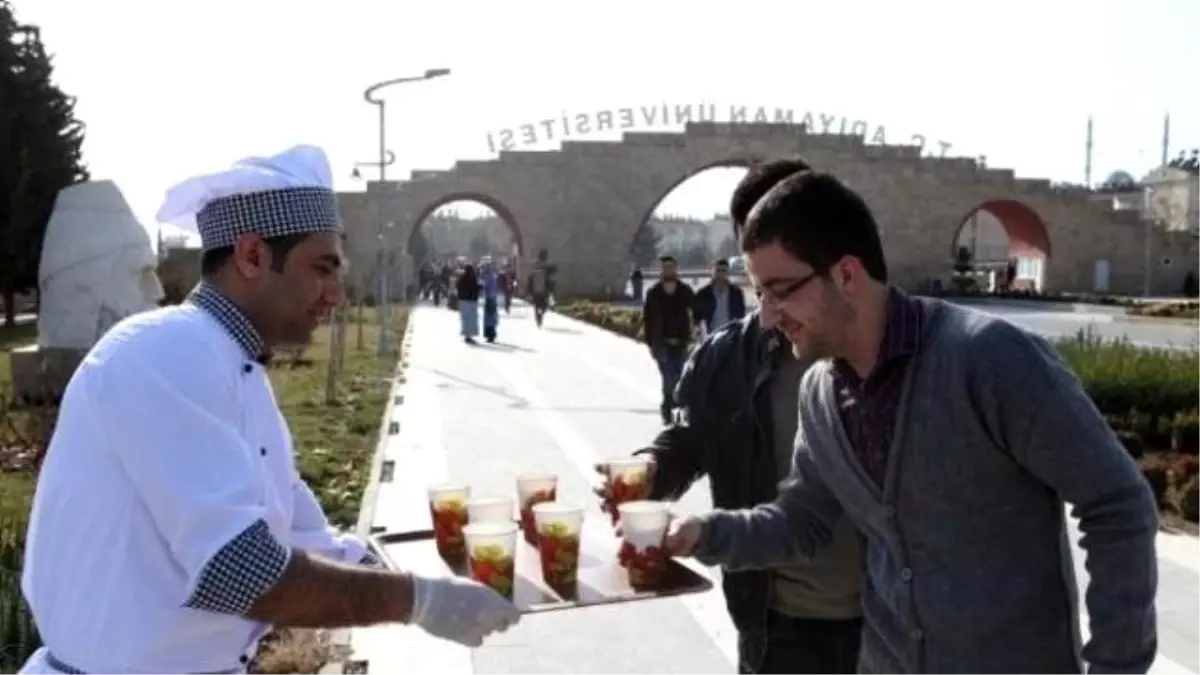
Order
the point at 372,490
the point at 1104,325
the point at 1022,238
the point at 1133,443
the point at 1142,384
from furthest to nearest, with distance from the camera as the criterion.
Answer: the point at 1022,238 < the point at 1104,325 < the point at 1142,384 < the point at 1133,443 < the point at 372,490

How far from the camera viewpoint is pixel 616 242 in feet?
152

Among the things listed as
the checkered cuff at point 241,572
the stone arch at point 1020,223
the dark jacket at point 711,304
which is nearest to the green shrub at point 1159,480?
the dark jacket at point 711,304

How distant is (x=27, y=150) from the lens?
29047 mm

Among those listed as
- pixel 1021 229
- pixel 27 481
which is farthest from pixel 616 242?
pixel 27 481

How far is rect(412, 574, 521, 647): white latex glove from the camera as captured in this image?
2.02m

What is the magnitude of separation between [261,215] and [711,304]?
10408 millimetres

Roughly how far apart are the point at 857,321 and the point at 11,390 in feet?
44.2

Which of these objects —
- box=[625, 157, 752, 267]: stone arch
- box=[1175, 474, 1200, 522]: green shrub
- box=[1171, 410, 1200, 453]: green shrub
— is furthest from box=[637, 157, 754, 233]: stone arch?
box=[1175, 474, 1200, 522]: green shrub

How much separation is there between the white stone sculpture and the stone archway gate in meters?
28.8

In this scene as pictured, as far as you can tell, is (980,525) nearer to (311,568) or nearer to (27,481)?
(311,568)

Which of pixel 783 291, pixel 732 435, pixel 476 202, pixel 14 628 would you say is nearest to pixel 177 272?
pixel 476 202

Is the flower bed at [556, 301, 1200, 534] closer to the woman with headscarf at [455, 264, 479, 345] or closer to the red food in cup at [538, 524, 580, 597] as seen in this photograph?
the red food in cup at [538, 524, 580, 597]

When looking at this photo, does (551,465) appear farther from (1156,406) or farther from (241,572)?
(241,572)

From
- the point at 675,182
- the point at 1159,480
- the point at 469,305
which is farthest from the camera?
the point at 675,182
